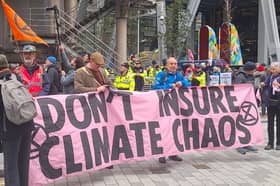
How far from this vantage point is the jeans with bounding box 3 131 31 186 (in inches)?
186

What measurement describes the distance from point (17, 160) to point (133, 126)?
225 centimetres

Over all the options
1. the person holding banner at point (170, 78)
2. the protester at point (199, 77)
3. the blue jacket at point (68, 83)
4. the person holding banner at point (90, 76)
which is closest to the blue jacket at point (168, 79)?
the person holding banner at point (170, 78)

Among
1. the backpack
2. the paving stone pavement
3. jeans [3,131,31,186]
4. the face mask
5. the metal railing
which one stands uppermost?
the metal railing

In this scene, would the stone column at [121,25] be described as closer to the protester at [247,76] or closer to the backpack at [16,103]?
the protester at [247,76]

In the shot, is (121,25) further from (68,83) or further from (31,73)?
(31,73)

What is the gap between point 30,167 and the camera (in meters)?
5.48

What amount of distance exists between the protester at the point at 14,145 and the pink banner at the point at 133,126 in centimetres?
58

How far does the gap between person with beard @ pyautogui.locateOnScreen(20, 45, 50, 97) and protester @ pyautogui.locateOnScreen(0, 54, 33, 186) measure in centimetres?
207

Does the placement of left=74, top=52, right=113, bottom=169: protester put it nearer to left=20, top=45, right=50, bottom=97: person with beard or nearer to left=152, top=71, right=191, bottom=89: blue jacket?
left=20, top=45, right=50, bottom=97: person with beard

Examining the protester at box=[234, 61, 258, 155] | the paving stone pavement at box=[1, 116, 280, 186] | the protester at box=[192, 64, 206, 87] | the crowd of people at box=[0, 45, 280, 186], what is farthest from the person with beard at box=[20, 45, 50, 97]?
the protester at box=[192, 64, 206, 87]

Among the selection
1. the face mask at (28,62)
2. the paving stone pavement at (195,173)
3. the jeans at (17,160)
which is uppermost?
the face mask at (28,62)

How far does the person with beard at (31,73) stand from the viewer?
6821mm

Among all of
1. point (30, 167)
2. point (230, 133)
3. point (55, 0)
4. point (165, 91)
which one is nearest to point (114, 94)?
point (165, 91)

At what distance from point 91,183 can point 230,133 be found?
273cm
